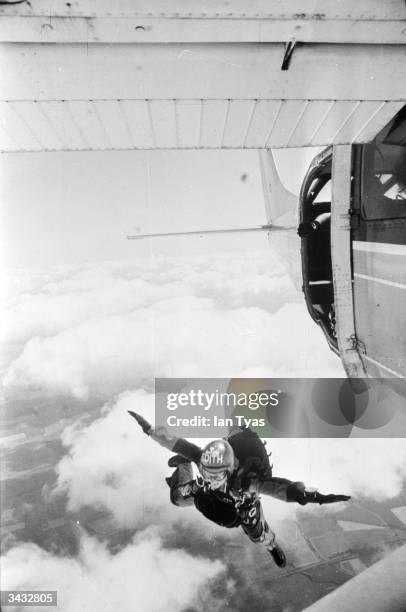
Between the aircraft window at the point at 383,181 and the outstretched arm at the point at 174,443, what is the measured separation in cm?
280

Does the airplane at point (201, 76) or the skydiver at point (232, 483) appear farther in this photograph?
the skydiver at point (232, 483)

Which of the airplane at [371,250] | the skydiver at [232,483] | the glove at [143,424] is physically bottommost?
the skydiver at [232,483]

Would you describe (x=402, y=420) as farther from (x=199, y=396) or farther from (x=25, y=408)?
(x=25, y=408)

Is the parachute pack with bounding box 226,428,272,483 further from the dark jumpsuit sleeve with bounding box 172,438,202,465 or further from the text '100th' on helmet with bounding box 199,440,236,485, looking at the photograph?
the dark jumpsuit sleeve with bounding box 172,438,202,465

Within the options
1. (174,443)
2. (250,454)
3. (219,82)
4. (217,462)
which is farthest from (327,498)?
(219,82)

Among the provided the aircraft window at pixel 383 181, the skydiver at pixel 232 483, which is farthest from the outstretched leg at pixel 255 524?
the aircraft window at pixel 383 181

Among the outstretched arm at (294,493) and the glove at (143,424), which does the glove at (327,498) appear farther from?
the glove at (143,424)

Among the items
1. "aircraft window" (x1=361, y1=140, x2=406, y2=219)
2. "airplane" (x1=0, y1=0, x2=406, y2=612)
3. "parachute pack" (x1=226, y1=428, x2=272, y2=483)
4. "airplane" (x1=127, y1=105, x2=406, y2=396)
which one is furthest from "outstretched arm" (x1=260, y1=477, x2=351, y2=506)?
"aircraft window" (x1=361, y1=140, x2=406, y2=219)

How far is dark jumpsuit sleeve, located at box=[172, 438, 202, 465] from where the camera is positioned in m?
3.38

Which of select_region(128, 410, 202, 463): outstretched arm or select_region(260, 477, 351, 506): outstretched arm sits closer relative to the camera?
select_region(260, 477, 351, 506): outstretched arm

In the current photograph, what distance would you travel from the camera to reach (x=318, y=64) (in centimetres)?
156

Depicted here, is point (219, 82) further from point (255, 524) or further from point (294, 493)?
point (255, 524)

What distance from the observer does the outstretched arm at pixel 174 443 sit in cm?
341

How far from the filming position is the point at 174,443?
3510 millimetres
